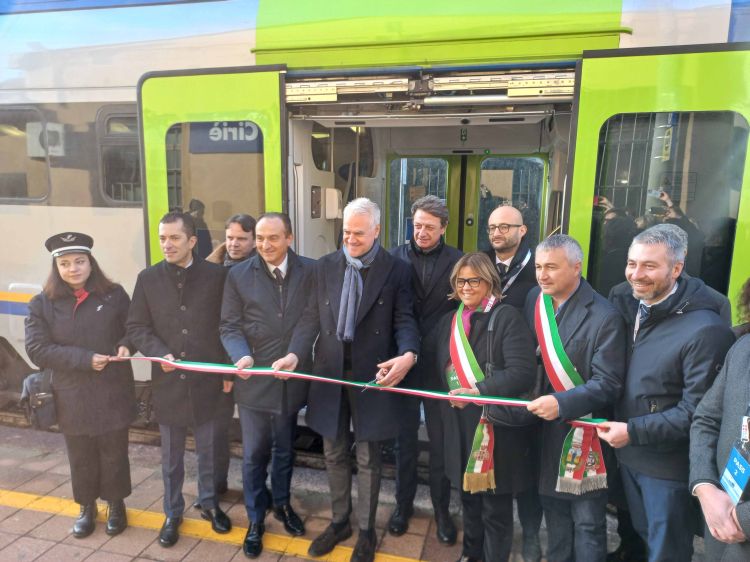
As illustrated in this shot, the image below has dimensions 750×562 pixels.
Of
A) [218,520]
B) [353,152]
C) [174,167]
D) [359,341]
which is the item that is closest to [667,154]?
[359,341]

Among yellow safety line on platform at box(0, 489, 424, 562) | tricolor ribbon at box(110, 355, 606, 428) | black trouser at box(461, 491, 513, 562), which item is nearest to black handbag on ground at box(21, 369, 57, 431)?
tricolor ribbon at box(110, 355, 606, 428)

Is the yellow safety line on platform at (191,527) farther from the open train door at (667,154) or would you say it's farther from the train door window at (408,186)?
the train door window at (408,186)

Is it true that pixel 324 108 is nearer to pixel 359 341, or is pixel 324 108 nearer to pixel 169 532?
pixel 359 341

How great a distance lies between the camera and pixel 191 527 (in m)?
3.20

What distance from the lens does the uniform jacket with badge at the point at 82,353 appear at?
9.46 ft

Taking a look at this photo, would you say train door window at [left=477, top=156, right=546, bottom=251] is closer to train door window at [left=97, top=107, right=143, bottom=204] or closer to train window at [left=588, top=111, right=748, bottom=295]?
train window at [left=588, top=111, right=748, bottom=295]

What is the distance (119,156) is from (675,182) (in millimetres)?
3753

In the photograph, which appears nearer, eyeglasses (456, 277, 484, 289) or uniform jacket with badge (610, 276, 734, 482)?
uniform jacket with badge (610, 276, 734, 482)

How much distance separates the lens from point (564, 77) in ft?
9.99

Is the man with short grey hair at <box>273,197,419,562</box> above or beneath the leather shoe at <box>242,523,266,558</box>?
above

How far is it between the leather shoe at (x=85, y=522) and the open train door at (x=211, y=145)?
166 cm

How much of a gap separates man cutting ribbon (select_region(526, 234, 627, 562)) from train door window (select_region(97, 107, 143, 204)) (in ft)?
10.0

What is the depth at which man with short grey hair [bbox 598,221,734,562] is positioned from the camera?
203 centimetres

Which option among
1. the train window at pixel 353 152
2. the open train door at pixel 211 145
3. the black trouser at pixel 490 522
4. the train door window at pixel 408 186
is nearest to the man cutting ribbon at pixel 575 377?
the black trouser at pixel 490 522
